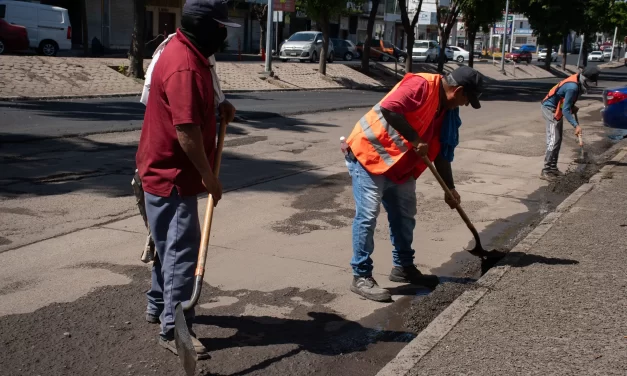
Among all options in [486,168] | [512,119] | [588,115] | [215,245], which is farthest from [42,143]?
[588,115]

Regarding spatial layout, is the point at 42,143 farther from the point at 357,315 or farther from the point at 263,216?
the point at 357,315

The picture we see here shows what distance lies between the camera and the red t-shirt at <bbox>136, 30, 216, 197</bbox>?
141 inches

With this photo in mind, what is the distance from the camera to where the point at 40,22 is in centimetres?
2827

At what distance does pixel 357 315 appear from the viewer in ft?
16.2

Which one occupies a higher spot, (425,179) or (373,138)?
(373,138)

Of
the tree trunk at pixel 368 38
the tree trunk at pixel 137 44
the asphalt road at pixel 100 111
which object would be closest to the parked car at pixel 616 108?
the asphalt road at pixel 100 111

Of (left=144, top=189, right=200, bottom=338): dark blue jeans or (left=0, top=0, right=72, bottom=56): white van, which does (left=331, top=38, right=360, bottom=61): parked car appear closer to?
(left=0, top=0, right=72, bottom=56): white van

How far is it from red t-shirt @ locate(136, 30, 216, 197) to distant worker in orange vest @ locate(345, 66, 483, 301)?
→ 1.39 m

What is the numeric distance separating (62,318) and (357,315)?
70.1 inches

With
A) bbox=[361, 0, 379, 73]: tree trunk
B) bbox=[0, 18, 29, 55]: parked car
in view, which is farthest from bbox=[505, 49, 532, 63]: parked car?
bbox=[0, 18, 29, 55]: parked car

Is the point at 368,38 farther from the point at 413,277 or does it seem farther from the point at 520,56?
the point at 520,56

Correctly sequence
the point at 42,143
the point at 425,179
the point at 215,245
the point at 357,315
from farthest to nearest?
the point at 42,143 < the point at 425,179 < the point at 215,245 < the point at 357,315

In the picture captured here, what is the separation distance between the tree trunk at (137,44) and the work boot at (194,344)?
707 inches

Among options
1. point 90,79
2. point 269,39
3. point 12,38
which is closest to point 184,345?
point 90,79
